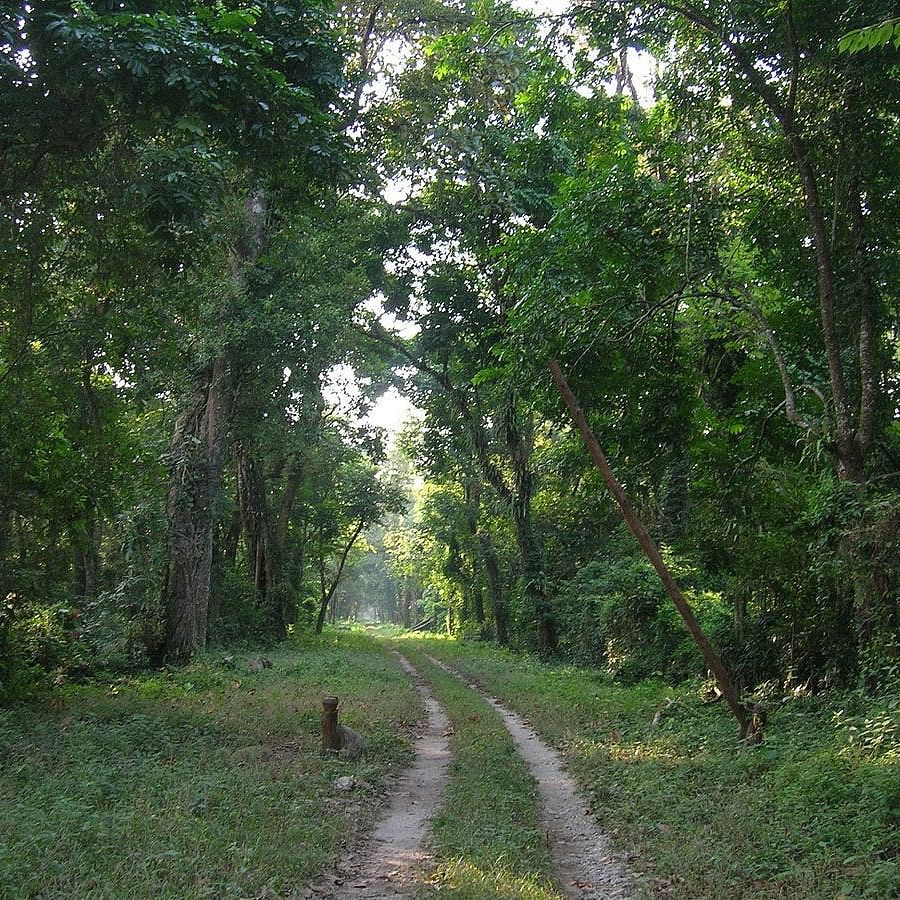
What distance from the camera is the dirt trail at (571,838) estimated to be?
577 centimetres

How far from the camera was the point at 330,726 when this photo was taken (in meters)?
9.66

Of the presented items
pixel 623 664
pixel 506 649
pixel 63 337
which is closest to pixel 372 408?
pixel 506 649

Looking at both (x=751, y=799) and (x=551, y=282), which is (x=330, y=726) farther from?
(x=551, y=282)

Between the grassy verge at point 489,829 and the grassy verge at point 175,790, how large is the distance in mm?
921

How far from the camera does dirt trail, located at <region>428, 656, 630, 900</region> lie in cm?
577

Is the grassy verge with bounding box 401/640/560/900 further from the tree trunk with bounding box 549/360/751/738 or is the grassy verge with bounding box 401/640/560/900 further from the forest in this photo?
the tree trunk with bounding box 549/360/751/738

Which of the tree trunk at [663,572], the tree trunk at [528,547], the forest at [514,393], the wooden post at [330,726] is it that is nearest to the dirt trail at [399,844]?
the forest at [514,393]

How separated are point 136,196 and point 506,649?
23186mm

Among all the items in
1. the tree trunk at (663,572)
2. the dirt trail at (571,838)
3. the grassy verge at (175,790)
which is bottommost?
the dirt trail at (571,838)

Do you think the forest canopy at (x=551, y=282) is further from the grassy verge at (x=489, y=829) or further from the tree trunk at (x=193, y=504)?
the grassy verge at (x=489, y=829)

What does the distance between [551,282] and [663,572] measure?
4.35 metres

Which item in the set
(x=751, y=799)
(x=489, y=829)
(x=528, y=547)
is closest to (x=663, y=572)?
(x=751, y=799)

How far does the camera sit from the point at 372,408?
28.8 metres

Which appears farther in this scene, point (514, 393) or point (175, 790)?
point (514, 393)
